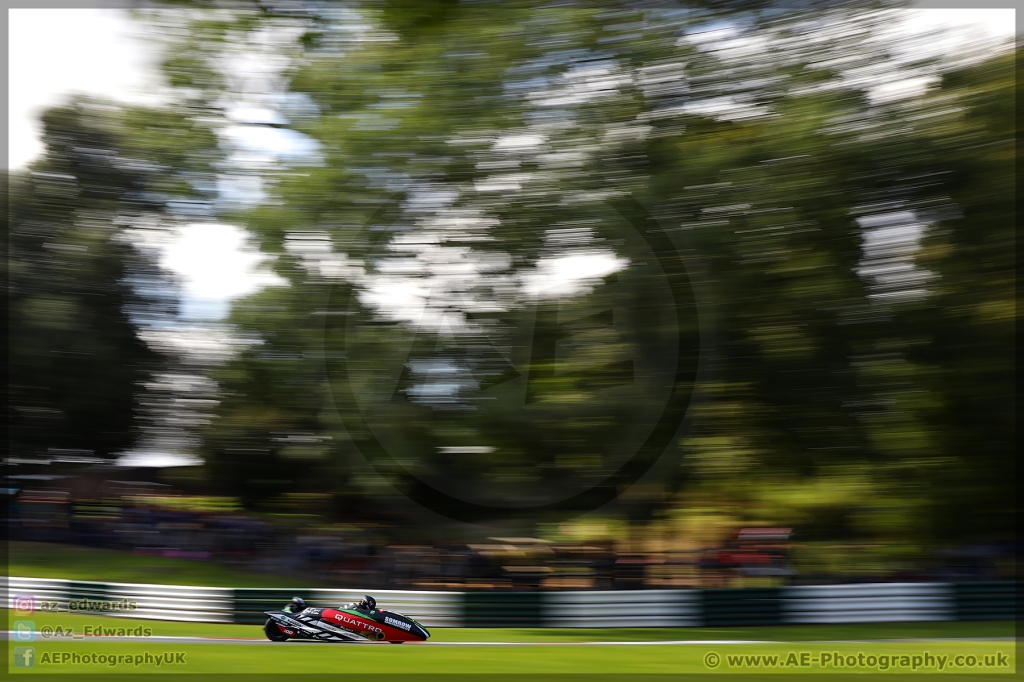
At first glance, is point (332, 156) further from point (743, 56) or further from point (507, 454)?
point (743, 56)

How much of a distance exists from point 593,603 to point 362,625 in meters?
2.35

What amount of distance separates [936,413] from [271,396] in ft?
21.5

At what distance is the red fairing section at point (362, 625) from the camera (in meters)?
6.43

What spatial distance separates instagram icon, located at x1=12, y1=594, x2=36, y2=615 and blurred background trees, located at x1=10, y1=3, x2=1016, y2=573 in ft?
6.28

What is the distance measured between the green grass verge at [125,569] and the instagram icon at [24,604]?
56 cm

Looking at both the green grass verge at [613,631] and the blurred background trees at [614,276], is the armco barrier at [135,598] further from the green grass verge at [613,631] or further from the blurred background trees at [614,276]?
the blurred background trees at [614,276]

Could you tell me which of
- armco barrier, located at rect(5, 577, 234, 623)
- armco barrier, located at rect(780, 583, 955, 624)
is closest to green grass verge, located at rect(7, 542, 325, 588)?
armco barrier, located at rect(5, 577, 234, 623)

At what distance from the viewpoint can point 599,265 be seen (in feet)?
24.7

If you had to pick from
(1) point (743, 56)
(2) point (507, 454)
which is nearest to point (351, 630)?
(2) point (507, 454)

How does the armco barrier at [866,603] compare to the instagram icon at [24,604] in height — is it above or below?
below

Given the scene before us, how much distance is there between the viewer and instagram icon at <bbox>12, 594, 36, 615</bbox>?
6.85 m

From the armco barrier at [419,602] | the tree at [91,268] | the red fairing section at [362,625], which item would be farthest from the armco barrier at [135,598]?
the tree at [91,268]

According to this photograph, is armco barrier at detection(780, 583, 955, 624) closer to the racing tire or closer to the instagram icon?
the racing tire

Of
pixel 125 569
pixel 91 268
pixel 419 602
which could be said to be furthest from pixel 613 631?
pixel 91 268
